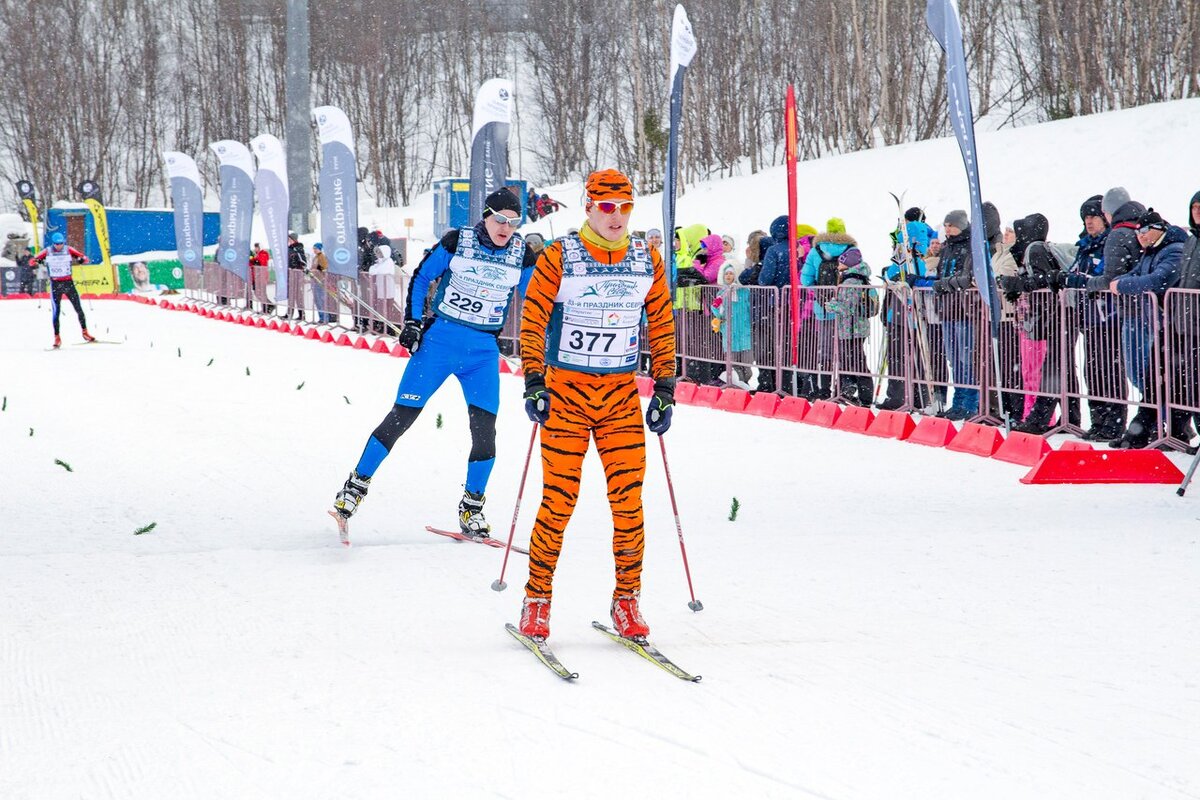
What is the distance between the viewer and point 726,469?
941 centimetres

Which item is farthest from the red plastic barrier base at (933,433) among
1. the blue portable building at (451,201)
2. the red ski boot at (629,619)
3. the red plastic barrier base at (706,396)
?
the blue portable building at (451,201)

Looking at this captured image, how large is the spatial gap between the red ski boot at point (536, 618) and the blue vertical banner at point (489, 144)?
12464 mm

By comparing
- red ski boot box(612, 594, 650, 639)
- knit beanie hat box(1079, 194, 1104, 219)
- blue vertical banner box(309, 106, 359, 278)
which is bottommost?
red ski boot box(612, 594, 650, 639)

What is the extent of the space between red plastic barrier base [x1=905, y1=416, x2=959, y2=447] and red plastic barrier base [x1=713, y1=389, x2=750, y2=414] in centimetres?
235

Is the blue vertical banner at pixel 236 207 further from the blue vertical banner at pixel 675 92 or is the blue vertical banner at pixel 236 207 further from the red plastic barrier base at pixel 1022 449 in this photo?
the red plastic barrier base at pixel 1022 449

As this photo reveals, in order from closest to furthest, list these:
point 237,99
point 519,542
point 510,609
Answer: point 510,609
point 519,542
point 237,99

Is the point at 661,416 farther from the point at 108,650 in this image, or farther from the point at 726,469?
the point at 726,469

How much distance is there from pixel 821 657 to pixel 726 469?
185 inches

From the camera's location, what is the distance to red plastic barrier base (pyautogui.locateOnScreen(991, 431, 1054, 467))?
9.26m

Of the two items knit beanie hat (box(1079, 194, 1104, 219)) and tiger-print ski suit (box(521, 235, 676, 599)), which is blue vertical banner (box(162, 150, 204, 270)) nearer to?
knit beanie hat (box(1079, 194, 1104, 219))

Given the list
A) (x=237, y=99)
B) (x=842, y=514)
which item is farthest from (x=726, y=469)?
(x=237, y=99)

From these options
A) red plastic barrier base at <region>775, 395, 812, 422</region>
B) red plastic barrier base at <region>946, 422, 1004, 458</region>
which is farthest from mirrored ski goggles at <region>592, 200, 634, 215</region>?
red plastic barrier base at <region>775, 395, 812, 422</region>

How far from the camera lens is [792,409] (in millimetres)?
12023

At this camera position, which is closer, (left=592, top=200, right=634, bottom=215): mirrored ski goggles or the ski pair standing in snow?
(left=592, top=200, right=634, bottom=215): mirrored ski goggles
